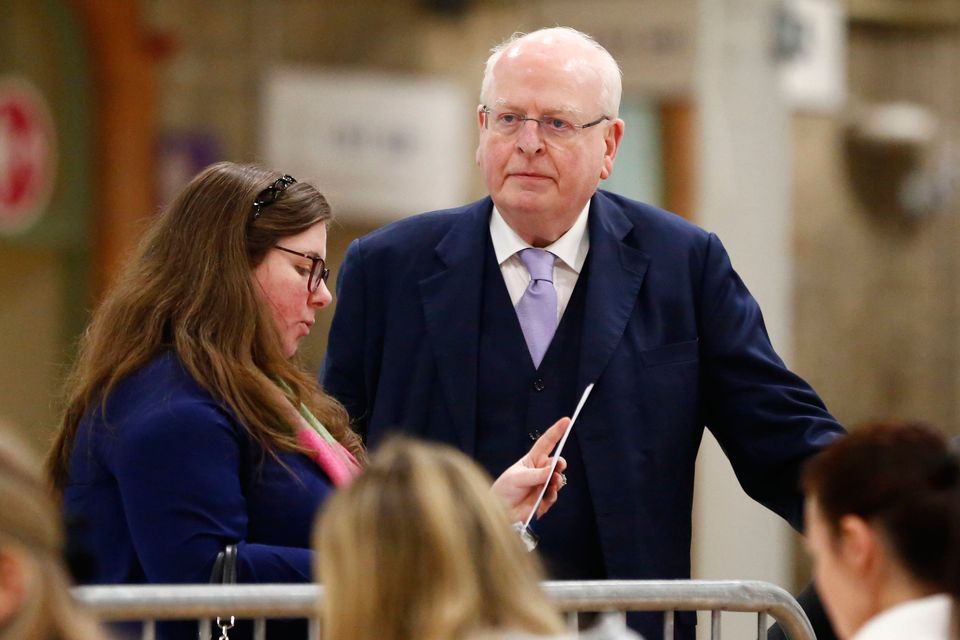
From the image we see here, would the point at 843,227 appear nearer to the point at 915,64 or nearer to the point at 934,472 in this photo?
the point at 915,64

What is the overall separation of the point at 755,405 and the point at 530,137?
0.77 metres

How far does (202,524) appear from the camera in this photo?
2.91 meters

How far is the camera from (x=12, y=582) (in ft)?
6.25

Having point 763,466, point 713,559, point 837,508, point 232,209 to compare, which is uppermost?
point 232,209

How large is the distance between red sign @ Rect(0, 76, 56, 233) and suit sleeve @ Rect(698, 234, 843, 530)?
6.11 metres

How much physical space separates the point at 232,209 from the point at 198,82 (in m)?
6.94

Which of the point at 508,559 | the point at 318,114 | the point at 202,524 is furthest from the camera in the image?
the point at 318,114

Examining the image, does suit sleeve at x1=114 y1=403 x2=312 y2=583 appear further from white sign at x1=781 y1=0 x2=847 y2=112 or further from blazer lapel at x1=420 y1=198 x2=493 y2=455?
white sign at x1=781 y1=0 x2=847 y2=112

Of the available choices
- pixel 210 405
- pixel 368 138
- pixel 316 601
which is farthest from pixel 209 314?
pixel 368 138

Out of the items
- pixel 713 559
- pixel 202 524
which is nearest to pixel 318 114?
pixel 713 559

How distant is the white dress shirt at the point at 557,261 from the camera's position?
146 inches

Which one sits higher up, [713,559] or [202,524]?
[202,524]

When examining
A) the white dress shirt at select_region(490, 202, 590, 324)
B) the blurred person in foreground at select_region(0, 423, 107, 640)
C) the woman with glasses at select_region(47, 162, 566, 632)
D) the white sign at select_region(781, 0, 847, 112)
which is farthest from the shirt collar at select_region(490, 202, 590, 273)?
the white sign at select_region(781, 0, 847, 112)

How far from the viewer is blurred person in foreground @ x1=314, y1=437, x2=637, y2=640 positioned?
205 cm
